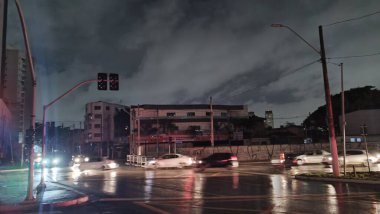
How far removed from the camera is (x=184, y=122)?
81.4 metres

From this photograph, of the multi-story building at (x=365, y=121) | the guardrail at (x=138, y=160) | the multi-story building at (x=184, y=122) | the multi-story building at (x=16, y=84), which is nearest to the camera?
the guardrail at (x=138, y=160)

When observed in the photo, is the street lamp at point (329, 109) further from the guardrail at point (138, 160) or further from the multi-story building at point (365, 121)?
→ the multi-story building at point (365, 121)

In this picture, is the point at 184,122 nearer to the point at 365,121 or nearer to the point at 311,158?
the point at 365,121

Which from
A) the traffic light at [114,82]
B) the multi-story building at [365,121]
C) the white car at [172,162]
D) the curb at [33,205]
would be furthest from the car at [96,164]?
the multi-story building at [365,121]

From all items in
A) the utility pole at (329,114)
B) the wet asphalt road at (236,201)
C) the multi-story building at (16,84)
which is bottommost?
the wet asphalt road at (236,201)

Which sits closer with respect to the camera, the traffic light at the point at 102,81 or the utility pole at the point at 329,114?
the traffic light at the point at 102,81

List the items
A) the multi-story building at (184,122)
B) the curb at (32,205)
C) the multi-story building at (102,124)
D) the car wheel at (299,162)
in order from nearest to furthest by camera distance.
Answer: the curb at (32,205), the car wheel at (299,162), the multi-story building at (184,122), the multi-story building at (102,124)

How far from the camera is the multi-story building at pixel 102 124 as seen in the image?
103 m

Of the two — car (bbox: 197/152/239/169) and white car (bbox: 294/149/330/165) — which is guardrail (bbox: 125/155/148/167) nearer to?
car (bbox: 197/152/239/169)

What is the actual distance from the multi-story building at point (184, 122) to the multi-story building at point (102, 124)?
21795 mm

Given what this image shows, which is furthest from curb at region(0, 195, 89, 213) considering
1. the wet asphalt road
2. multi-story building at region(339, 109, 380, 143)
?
multi-story building at region(339, 109, 380, 143)

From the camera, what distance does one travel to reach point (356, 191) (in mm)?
16969

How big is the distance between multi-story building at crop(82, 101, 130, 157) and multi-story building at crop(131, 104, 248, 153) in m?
21.8

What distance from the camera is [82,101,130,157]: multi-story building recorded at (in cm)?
10338
